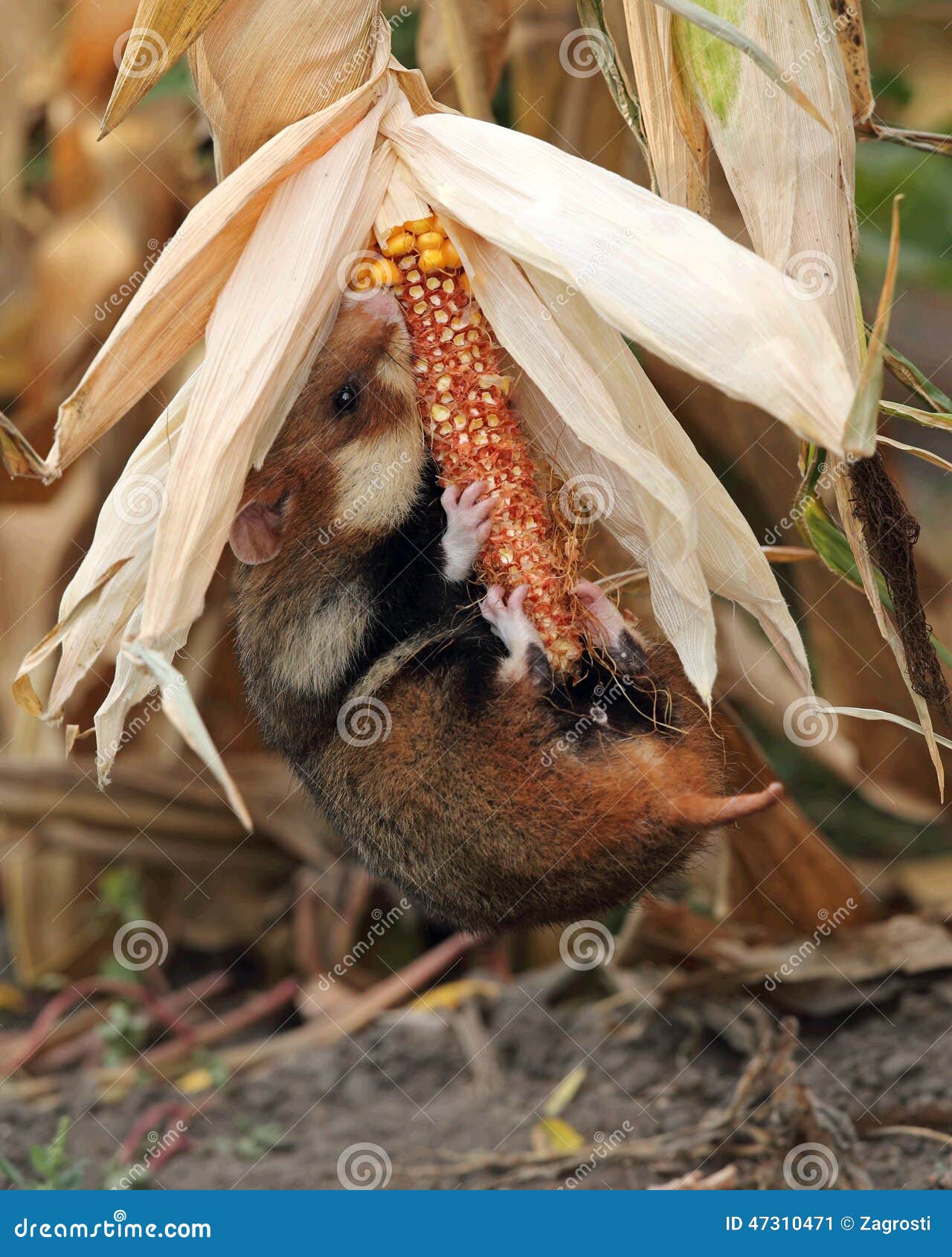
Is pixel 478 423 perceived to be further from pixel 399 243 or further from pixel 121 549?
pixel 121 549

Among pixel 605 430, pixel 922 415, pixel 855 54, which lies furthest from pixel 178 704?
pixel 855 54

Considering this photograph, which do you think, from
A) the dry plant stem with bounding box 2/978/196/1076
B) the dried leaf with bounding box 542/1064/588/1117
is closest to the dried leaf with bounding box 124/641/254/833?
the dried leaf with bounding box 542/1064/588/1117

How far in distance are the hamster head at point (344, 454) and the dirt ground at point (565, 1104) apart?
1.27 meters

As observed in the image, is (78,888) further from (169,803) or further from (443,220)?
(443,220)

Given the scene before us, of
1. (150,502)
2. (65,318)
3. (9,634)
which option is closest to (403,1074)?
(9,634)

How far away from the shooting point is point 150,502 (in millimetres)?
1378

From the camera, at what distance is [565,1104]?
2307 millimetres

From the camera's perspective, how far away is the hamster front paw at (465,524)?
136cm

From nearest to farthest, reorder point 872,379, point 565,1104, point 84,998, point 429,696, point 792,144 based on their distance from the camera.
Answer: point 872,379
point 792,144
point 429,696
point 565,1104
point 84,998

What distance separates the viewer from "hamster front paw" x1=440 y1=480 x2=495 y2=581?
1364 millimetres

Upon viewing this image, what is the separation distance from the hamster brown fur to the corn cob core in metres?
0.03

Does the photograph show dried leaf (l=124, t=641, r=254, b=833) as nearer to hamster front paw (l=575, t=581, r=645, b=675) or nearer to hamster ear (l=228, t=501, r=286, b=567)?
hamster ear (l=228, t=501, r=286, b=567)

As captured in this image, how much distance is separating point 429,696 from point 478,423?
1.17 ft

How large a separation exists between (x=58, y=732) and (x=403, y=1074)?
4.05 feet
